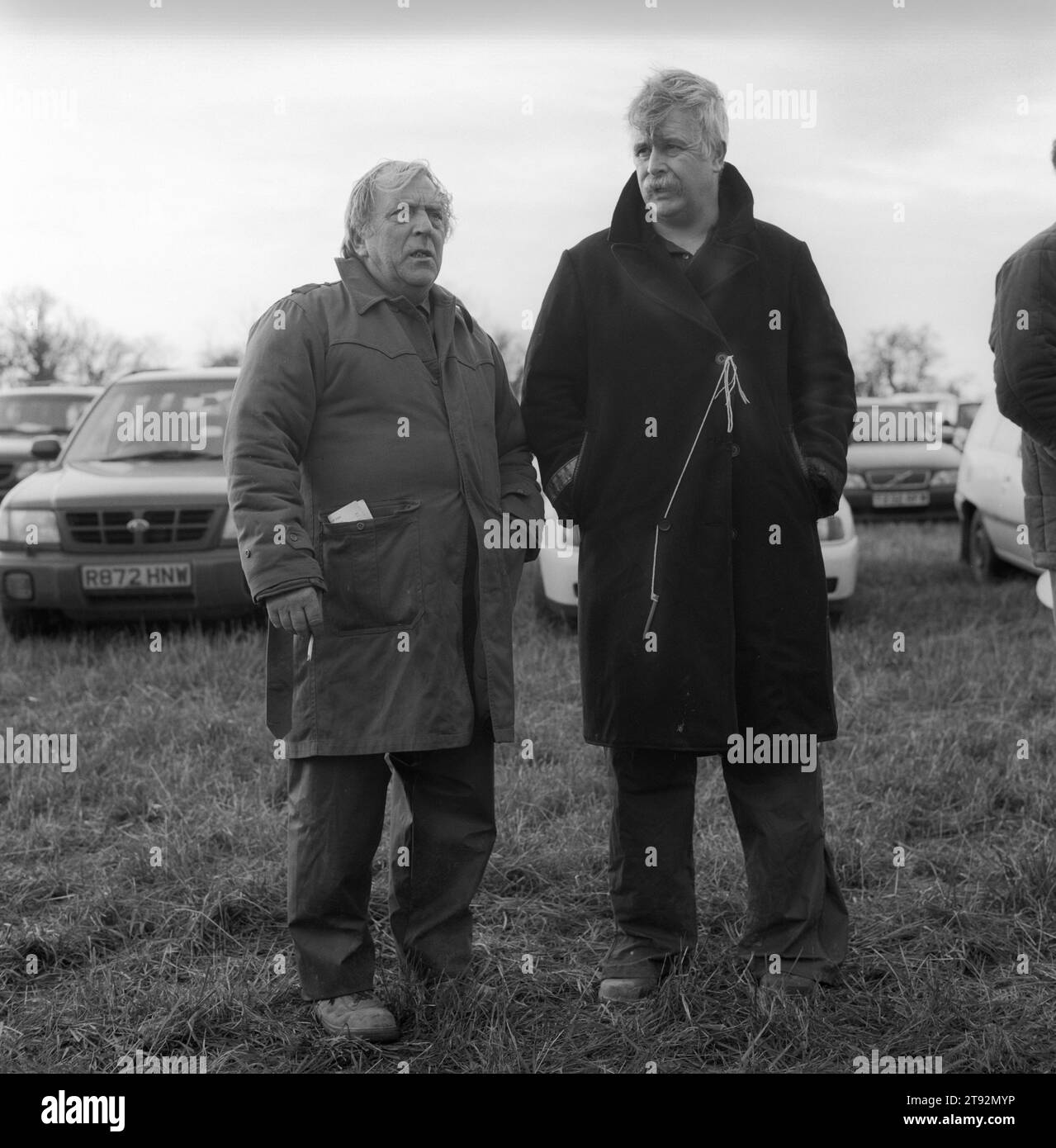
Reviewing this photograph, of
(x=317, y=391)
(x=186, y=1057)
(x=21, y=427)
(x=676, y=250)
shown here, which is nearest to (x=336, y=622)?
(x=317, y=391)

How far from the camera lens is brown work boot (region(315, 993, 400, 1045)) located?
117 inches

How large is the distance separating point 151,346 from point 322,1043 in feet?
87.8

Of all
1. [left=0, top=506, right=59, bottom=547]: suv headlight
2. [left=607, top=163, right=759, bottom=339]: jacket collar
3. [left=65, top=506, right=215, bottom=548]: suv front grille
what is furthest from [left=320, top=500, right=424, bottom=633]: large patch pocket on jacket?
[left=0, top=506, right=59, bottom=547]: suv headlight

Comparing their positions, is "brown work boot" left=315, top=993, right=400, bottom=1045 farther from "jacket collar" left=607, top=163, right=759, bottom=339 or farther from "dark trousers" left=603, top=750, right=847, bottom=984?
"jacket collar" left=607, top=163, right=759, bottom=339

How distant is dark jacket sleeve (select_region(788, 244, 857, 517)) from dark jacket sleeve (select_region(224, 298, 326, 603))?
111 cm

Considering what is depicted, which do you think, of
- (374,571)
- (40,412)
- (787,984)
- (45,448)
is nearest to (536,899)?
(787,984)

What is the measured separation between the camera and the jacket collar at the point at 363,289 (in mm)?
3092

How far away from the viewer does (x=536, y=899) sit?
3895mm

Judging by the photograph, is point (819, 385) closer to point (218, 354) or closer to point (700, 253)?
point (700, 253)

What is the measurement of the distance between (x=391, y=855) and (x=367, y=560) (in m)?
0.74

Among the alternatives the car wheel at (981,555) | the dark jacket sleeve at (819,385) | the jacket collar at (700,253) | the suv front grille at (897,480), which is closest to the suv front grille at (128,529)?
the jacket collar at (700,253)

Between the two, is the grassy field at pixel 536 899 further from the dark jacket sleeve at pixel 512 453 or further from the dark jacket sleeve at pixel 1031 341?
the dark jacket sleeve at pixel 1031 341

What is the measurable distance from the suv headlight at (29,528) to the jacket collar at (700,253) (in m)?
5.24

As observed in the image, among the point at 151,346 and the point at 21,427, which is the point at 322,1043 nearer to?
the point at 21,427
